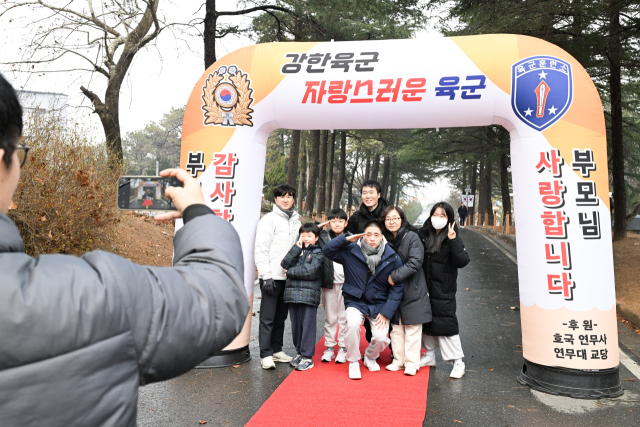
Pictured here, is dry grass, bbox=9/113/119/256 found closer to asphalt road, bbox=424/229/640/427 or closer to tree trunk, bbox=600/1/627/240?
asphalt road, bbox=424/229/640/427

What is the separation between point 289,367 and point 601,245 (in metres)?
3.68

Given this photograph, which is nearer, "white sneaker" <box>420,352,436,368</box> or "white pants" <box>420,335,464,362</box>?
"white pants" <box>420,335,464,362</box>

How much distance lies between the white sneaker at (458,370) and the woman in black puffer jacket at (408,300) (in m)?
0.40

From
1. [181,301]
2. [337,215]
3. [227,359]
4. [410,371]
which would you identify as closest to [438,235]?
[337,215]

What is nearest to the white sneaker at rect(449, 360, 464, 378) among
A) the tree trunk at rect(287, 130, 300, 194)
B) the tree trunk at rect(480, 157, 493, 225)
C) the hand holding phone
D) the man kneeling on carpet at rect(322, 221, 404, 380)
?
the man kneeling on carpet at rect(322, 221, 404, 380)

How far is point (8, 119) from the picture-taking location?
124cm

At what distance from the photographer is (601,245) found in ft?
17.3

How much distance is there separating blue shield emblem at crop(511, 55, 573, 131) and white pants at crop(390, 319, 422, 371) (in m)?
2.65

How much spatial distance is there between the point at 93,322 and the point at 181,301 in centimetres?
20

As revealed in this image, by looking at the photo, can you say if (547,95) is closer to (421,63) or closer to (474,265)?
(421,63)

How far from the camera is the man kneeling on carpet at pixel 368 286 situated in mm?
5758

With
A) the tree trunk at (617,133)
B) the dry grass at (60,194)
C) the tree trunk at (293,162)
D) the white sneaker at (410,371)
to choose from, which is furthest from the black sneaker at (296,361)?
the tree trunk at (293,162)

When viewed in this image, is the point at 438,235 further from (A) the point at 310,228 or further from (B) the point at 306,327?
(B) the point at 306,327

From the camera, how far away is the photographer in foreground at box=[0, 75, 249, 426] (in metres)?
1.08
